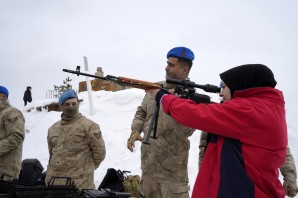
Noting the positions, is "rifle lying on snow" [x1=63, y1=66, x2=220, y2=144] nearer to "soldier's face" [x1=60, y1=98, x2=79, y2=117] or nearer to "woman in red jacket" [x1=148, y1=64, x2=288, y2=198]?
"woman in red jacket" [x1=148, y1=64, x2=288, y2=198]

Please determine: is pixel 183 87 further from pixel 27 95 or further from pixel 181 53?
pixel 27 95

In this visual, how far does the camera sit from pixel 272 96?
7.62ft

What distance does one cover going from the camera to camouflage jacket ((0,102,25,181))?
4.87 m

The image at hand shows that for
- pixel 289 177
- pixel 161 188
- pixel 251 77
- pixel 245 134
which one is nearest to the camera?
pixel 245 134

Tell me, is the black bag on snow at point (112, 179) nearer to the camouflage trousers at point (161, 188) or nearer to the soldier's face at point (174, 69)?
the camouflage trousers at point (161, 188)

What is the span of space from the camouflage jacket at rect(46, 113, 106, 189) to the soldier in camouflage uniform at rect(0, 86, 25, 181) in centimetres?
75

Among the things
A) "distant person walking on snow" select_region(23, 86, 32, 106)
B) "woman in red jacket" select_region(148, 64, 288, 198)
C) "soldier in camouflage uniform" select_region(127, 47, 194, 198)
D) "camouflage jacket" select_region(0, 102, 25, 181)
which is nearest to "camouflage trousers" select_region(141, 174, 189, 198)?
"soldier in camouflage uniform" select_region(127, 47, 194, 198)

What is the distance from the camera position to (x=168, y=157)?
351 centimetres

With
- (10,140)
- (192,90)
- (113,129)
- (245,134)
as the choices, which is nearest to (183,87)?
(192,90)

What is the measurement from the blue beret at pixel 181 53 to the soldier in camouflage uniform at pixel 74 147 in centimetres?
167

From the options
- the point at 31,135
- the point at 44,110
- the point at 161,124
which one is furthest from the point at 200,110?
the point at 44,110

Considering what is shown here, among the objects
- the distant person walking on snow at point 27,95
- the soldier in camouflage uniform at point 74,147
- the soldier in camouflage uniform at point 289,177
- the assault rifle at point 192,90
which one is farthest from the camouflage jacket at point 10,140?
the distant person walking on snow at point 27,95

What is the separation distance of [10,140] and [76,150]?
129 cm

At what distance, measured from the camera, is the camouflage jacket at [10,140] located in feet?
16.0
